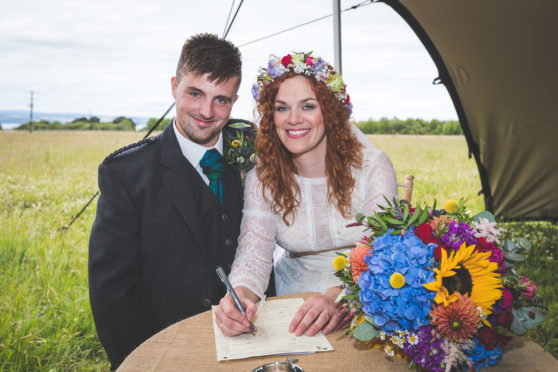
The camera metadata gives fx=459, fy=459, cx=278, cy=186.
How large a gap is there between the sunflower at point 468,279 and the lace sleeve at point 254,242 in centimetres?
92

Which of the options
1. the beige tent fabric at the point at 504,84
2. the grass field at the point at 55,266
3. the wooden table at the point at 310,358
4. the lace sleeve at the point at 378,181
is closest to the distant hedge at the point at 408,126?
the grass field at the point at 55,266

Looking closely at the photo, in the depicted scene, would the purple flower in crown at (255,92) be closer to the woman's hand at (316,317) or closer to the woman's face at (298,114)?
the woman's face at (298,114)

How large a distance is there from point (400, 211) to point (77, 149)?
12.7 m

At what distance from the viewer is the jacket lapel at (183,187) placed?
2066mm

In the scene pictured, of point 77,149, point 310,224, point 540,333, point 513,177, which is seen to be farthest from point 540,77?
point 77,149

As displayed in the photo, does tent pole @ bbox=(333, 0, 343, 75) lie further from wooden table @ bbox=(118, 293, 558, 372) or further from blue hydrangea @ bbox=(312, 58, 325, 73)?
wooden table @ bbox=(118, 293, 558, 372)

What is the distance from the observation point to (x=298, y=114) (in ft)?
7.22

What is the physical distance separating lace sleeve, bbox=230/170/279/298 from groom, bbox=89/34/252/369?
3.0 inches

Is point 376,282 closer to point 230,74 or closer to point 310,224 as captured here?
point 310,224

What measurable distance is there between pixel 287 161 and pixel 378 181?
1.57 feet

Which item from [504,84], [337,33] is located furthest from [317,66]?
[504,84]

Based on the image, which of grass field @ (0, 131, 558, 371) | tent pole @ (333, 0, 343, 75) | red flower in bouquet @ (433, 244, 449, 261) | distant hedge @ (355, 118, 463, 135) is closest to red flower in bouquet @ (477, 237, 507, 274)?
red flower in bouquet @ (433, 244, 449, 261)

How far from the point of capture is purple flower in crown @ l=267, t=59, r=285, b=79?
7.25ft

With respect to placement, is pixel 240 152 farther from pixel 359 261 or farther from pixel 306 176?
pixel 359 261
